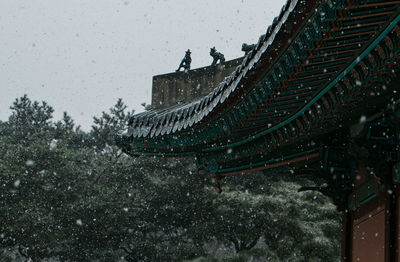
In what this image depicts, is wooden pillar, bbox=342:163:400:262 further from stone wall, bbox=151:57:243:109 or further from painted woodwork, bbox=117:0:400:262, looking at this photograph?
stone wall, bbox=151:57:243:109

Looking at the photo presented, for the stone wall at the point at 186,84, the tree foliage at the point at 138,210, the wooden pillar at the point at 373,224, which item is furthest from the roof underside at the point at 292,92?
the tree foliage at the point at 138,210

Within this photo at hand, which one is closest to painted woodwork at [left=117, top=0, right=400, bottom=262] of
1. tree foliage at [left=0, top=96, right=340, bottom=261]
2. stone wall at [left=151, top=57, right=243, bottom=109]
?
stone wall at [left=151, top=57, right=243, bottom=109]

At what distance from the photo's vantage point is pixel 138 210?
73.2 feet

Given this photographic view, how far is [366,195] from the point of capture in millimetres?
5043

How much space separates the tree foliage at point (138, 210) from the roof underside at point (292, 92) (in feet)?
36.5

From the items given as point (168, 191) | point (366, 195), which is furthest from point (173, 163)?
point (366, 195)

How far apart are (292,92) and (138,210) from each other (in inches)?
734

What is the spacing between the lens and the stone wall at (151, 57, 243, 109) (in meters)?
7.12

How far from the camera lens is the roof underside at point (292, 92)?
9.75 feet

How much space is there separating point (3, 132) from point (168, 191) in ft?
65.3

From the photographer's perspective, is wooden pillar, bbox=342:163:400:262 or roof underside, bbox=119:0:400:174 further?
wooden pillar, bbox=342:163:400:262

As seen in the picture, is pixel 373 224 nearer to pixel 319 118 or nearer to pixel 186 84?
pixel 319 118

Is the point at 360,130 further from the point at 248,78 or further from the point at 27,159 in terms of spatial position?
the point at 27,159

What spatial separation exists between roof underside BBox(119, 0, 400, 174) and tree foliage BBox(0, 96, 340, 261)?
11.1m
